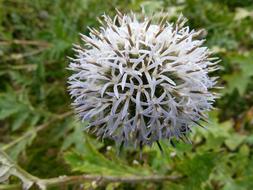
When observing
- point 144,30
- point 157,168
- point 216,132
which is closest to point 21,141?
point 157,168

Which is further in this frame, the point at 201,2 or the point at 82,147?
the point at 201,2

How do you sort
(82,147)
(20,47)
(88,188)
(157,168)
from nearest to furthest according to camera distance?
(88,188) → (157,168) → (82,147) → (20,47)

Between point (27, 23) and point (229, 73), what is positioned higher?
point (27, 23)

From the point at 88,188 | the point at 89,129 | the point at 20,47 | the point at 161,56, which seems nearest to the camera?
the point at 161,56

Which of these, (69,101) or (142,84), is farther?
(69,101)

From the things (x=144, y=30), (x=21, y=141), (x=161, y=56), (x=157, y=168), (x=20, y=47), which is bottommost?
(x=157, y=168)

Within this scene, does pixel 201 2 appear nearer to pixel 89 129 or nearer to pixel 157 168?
pixel 157 168
